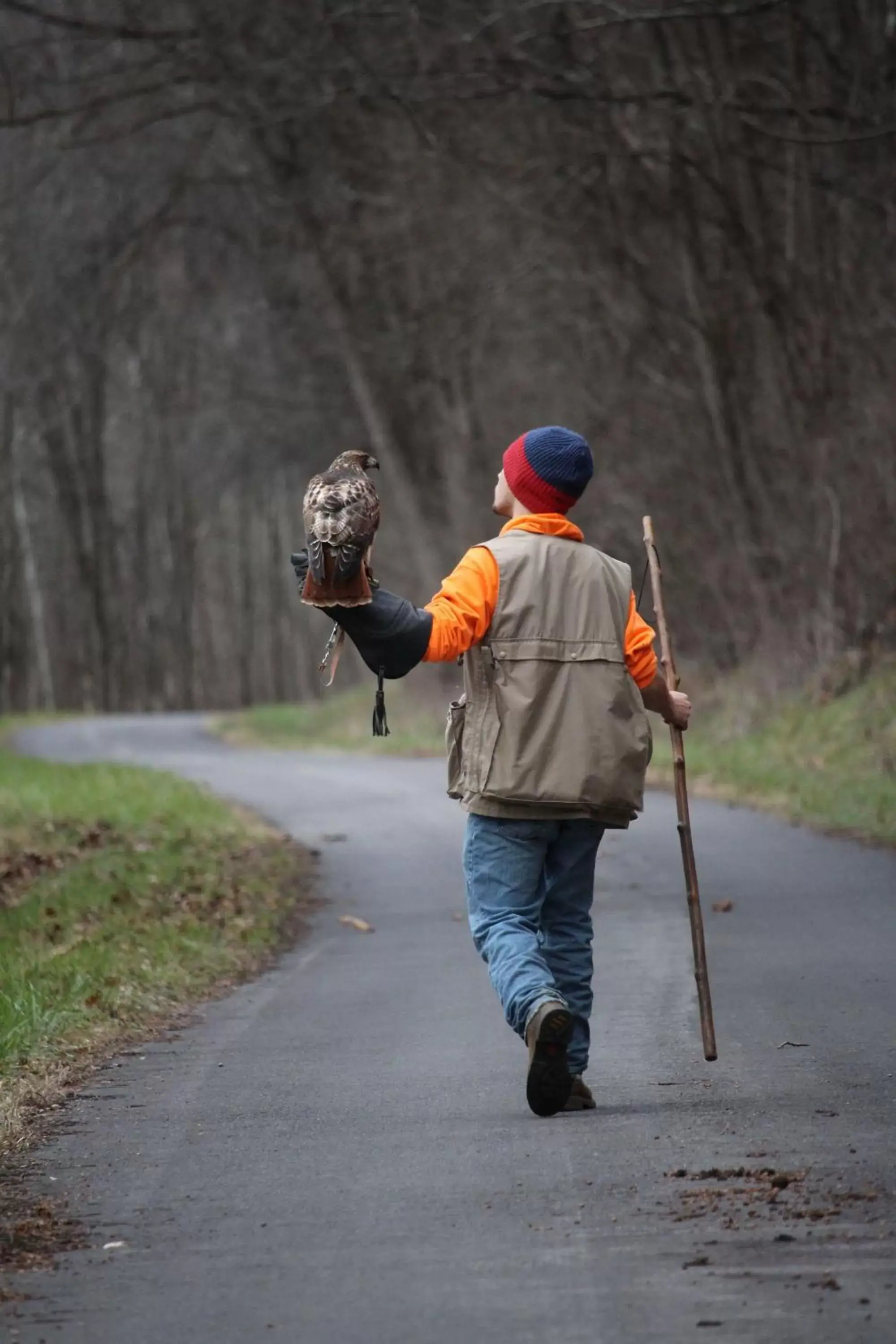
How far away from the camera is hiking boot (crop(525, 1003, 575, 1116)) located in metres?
5.88

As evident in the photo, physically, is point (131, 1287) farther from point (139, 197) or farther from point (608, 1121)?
point (139, 197)

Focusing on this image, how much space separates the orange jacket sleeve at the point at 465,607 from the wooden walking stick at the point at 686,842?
46 cm

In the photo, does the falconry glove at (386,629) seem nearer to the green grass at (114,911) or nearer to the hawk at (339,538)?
the hawk at (339,538)

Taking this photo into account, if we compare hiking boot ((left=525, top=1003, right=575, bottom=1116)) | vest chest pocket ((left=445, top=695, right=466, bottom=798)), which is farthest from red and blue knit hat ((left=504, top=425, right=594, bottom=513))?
hiking boot ((left=525, top=1003, right=575, bottom=1116))

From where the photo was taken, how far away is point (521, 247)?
86.4ft

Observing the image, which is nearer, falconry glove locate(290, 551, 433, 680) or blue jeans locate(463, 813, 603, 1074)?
falconry glove locate(290, 551, 433, 680)

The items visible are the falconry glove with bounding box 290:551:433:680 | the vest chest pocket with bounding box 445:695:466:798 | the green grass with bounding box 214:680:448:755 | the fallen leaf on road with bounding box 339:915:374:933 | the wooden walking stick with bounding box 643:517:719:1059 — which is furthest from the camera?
the green grass with bounding box 214:680:448:755

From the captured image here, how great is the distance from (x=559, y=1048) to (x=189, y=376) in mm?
43605

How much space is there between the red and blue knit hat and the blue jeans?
3.11 ft

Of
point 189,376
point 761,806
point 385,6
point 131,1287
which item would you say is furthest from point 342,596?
point 189,376

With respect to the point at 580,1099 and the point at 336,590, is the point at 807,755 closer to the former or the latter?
the point at 580,1099

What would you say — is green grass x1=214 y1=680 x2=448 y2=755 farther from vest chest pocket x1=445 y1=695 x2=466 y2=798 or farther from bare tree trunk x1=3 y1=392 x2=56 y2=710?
vest chest pocket x1=445 y1=695 x2=466 y2=798

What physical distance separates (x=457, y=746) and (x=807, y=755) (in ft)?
43.6

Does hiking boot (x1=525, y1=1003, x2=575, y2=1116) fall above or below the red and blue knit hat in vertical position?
below
